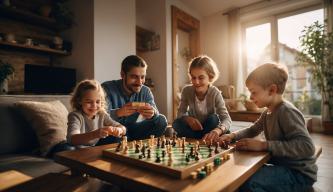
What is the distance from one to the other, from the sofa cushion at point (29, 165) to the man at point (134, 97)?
56 centimetres

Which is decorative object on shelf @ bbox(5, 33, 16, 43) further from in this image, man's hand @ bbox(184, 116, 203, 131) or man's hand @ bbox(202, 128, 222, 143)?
man's hand @ bbox(202, 128, 222, 143)

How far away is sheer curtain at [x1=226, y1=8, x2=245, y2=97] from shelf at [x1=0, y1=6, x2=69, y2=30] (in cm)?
331

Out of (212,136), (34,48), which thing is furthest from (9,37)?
(212,136)

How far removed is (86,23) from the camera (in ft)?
11.5

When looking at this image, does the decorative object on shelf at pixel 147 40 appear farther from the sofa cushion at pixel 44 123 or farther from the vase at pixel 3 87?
the sofa cushion at pixel 44 123

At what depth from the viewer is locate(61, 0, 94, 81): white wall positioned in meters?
3.45

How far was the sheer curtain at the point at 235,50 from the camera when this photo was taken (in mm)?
4980

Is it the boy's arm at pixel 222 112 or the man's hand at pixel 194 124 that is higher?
the boy's arm at pixel 222 112

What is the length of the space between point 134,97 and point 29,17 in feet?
7.84

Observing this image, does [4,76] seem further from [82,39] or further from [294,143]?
[294,143]

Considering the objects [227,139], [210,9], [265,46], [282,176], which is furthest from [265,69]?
[210,9]

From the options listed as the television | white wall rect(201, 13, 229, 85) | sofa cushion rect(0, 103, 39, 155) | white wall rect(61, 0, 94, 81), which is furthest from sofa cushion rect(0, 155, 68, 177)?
white wall rect(201, 13, 229, 85)

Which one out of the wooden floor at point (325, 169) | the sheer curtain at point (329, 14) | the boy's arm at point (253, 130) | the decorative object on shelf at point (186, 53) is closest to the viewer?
the boy's arm at point (253, 130)

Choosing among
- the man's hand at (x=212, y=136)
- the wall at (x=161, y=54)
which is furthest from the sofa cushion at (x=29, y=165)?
the wall at (x=161, y=54)
